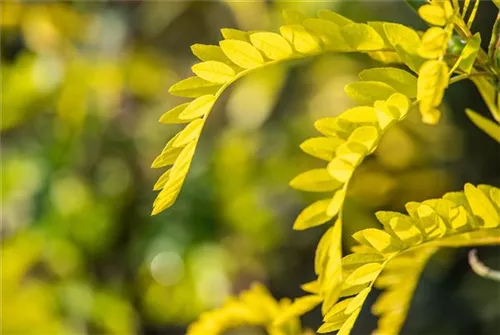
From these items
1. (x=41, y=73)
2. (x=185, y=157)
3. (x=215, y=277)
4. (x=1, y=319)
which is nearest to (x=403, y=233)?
(x=185, y=157)

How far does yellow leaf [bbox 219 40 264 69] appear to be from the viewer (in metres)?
0.52

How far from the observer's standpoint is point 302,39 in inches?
20.4

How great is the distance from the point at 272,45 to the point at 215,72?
4cm

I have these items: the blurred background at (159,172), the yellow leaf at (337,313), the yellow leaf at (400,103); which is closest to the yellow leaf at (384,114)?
the yellow leaf at (400,103)

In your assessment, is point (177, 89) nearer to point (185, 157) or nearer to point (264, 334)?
point (185, 157)

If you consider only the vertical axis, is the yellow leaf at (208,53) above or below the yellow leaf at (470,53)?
above

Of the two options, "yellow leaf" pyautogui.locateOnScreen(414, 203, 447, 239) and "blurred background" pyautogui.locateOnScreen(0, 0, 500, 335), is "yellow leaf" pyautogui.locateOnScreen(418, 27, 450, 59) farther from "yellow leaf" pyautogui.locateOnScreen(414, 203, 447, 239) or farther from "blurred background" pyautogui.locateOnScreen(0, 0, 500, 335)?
"blurred background" pyautogui.locateOnScreen(0, 0, 500, 335)

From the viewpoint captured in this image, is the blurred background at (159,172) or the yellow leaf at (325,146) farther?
the blurred background at (159,172)

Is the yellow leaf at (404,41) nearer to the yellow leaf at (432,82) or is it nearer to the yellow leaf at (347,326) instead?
the yellow leaf at (432,82)

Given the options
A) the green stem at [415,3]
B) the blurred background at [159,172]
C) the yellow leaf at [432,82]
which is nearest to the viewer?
the yellow leaf at [432,82]

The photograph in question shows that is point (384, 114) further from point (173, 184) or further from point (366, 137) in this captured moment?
point (173, 184)

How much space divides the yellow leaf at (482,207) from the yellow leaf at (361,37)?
0.11 meters

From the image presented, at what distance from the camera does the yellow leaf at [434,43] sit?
0.45 metres

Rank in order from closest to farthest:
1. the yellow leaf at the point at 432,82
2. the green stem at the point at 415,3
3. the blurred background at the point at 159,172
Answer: the yellow leaf at the point at 432,82 → the green stem at the point at 415,3 → the blurred background at the point at 159,172
